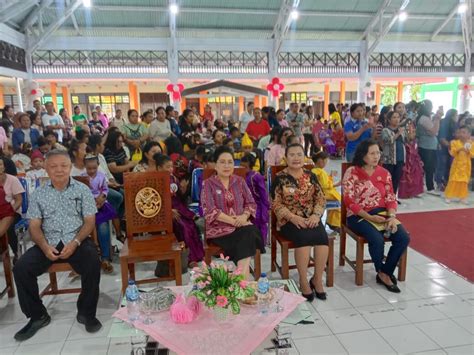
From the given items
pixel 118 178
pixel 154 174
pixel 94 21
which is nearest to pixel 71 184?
pixel 154 174

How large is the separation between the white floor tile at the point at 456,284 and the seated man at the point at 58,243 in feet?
8.05

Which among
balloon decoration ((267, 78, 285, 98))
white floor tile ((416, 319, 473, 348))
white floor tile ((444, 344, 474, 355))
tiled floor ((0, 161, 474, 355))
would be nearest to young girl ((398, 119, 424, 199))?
tiled floor ((0, 161, 474, 355))

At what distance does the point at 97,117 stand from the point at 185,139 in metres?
5.76

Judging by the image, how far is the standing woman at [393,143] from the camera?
4.51 m

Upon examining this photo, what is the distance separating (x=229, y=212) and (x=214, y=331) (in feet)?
3.68

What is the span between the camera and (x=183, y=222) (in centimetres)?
320

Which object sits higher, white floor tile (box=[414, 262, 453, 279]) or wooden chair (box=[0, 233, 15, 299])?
wooden chair (box=[0, 233, 15, 299])

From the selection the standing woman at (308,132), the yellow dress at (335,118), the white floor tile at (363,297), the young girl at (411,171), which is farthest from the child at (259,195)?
the yellow dress at (335,118)

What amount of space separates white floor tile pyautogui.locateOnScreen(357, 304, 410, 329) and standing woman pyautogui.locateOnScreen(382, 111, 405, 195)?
2336mm

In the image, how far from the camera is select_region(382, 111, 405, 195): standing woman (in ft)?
14.8

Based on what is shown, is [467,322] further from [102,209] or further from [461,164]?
[461,164]

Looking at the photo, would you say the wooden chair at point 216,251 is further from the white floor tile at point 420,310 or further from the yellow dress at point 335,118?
the yellow dress at point 335,118

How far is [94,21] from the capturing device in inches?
392

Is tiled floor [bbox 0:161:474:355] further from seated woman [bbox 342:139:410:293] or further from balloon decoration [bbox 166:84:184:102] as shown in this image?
balloon decoration [bbox 166:84:184:102]
